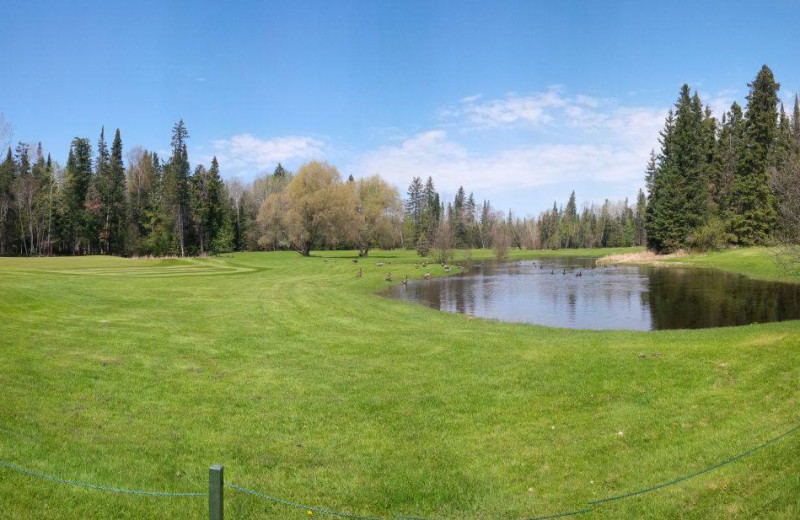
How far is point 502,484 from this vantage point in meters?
7.14

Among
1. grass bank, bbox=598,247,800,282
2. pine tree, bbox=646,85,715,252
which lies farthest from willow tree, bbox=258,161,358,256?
pine tree, bbox=646,85,715,252

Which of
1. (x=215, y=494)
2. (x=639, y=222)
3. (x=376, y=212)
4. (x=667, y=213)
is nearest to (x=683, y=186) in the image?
(x=667, y=213)

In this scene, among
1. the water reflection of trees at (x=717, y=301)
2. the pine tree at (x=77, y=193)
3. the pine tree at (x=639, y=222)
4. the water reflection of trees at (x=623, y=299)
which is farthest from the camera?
the pine tree at (x=639, y=222)

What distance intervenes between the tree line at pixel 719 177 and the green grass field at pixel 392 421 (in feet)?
197

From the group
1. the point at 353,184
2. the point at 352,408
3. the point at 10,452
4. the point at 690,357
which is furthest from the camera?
the point at 353,184

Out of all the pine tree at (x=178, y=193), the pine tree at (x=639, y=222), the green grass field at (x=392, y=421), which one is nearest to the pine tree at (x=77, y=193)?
the pine tree at (x=178, y=193)

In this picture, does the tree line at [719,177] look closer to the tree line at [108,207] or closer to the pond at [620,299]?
the pond at [620,299]

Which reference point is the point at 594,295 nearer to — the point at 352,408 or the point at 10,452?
the point at 352,408

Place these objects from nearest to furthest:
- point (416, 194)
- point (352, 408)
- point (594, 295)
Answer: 1. point (352, 408)
2. point (594, 295)
3. point (416, 194)

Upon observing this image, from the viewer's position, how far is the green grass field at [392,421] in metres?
6.47

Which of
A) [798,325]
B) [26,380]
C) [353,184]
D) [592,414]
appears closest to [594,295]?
[798,325]

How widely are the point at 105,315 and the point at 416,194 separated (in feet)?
428

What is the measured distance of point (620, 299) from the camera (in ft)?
107

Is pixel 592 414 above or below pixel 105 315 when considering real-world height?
below
